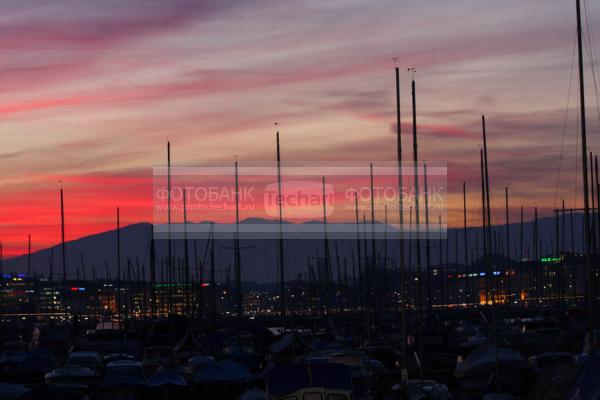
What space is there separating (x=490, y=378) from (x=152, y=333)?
82.3ft

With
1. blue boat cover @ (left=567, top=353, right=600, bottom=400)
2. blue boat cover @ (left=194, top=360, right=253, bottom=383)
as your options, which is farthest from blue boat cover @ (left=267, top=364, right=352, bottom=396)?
blue boat cover @ (left=194, top=360, right=253, bottom=383)

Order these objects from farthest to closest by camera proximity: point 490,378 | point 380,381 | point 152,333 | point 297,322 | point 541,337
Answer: point 297,322
point 152,333
point 541,337
point 380,381
point 490,378

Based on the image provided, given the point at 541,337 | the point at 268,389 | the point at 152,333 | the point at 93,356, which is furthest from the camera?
the point at 152,333

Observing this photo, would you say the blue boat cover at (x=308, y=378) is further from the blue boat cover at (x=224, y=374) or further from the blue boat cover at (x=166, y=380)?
the blue boat cover at (x=224, y=374)

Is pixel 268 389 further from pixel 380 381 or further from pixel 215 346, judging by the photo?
pixel 215 346

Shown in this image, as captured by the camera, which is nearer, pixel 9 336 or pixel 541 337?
pixel 541 337

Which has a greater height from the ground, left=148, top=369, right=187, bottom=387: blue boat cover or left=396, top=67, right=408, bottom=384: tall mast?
left=396, top=67, right=408, bottom=384: tall mast

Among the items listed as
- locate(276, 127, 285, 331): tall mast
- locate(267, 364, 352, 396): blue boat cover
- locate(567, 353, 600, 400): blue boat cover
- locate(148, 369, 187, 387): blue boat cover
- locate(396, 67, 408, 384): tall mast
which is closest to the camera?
locate(567, 353, 600, 400): blue boat cover

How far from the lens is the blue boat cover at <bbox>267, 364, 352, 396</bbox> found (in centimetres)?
2698

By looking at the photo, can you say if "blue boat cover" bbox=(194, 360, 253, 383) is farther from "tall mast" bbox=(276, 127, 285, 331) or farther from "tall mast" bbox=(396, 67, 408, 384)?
"tall mast" bbox=(276, 127, 285, 331)

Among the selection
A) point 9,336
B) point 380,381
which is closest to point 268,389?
point 380,381

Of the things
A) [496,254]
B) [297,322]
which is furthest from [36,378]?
[496,254]

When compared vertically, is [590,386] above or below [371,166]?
below

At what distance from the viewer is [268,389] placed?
89.9ft
